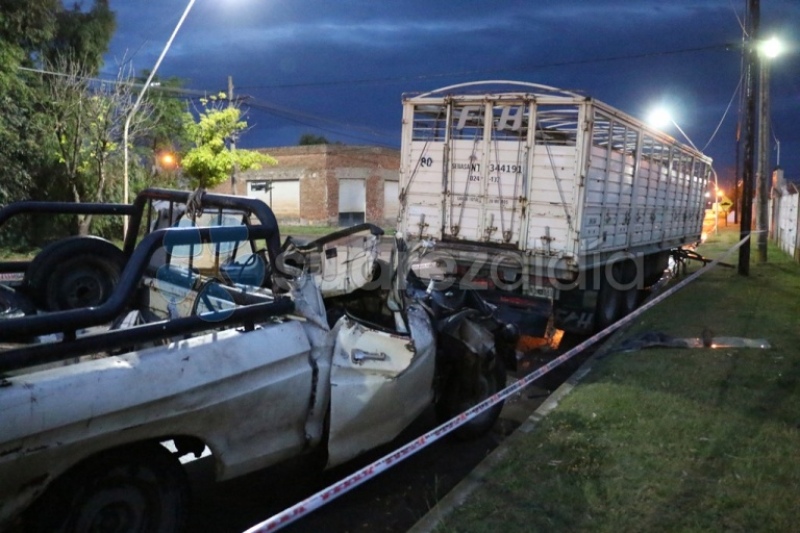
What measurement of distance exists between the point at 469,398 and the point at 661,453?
4.68ft

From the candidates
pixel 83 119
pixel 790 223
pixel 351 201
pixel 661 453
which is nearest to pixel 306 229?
pixel 351 201

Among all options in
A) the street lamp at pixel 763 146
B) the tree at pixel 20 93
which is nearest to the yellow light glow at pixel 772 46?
the street lamp at pixel 763 146

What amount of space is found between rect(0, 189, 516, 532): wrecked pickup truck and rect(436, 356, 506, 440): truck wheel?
0.7 inches

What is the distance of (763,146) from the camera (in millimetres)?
19609

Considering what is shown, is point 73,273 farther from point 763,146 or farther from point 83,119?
point 763,146

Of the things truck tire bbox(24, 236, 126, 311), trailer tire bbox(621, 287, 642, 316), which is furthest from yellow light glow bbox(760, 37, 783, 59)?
truck tire bbox(24, 236, 126, 311)

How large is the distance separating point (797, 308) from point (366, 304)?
884cm

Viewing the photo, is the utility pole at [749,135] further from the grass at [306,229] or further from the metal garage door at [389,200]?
the metal garage door at [389,200]

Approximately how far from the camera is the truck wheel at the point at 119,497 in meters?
2.84

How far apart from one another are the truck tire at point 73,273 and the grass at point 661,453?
9.08 ft

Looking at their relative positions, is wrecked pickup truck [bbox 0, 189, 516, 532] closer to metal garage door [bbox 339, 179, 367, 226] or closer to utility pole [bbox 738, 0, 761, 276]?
utility pole [bbox 738, 0, 761, 276]

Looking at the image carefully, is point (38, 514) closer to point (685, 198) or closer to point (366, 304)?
point (366, 304)

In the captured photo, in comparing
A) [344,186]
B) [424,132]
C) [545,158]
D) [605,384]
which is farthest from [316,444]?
[344,186]

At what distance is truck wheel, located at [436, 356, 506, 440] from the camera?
512cm
